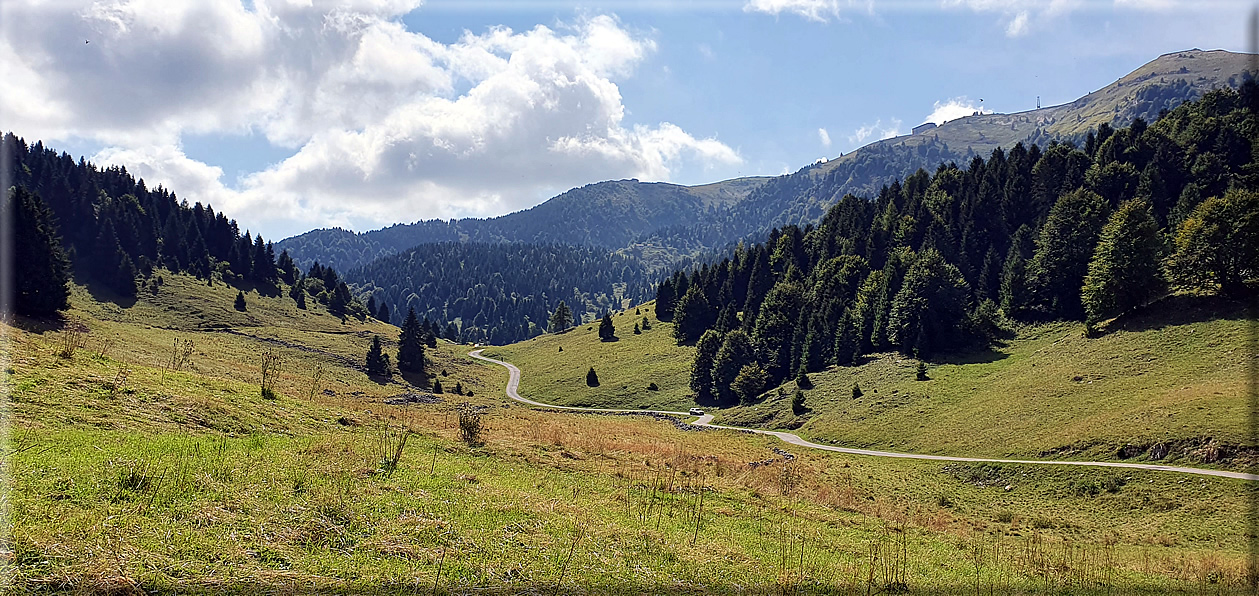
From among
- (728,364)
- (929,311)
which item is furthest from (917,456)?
(728,364)

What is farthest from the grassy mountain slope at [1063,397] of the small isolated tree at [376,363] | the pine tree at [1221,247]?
the small isolated tree at [376,363]

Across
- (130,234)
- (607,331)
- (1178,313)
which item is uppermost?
(130,234)

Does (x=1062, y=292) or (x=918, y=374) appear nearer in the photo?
(x=918, y=374)

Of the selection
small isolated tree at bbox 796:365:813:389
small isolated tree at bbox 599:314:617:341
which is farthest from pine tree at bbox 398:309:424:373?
small isolated tree at bbox 796:365:813:389

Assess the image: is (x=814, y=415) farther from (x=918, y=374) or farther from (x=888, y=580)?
(x=888, y=580)

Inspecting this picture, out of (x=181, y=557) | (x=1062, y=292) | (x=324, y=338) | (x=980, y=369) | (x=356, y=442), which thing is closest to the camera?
(x=181, y=557)

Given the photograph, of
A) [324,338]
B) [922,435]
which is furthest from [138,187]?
[922,435]

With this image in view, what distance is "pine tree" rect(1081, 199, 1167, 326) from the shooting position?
6119 cm

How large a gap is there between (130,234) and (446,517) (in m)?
160

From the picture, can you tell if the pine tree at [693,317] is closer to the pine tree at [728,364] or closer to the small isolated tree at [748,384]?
the pine tree at [728,364]

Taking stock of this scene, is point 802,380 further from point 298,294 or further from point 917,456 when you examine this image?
point 298,294

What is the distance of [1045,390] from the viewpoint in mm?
49562

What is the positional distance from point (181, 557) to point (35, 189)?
173m

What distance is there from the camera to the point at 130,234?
126812 millimetres
